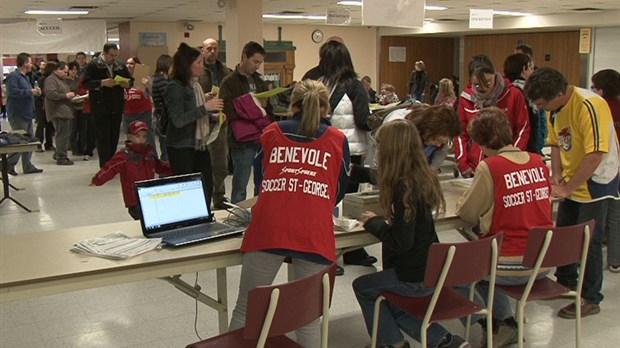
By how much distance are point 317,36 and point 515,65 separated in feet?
39.8

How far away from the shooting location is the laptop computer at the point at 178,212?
2.69m

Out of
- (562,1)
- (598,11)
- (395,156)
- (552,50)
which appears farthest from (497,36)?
(395,156)

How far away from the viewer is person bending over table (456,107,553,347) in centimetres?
294

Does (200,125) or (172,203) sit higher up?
(200,125)

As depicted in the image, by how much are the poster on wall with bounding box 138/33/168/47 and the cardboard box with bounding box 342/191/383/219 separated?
1225cm

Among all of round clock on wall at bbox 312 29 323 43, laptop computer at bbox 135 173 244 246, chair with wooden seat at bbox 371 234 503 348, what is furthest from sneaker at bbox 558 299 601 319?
round clock on wall at bbox 312 29 323 43

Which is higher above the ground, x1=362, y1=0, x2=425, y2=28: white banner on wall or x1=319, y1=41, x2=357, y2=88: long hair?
x1=362, y1=0, x2=425, y2=28: white banner on wall

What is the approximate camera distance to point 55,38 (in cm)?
1467

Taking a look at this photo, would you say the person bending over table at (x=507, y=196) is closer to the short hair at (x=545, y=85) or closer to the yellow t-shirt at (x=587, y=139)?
the short hair at (x=545, y=85)

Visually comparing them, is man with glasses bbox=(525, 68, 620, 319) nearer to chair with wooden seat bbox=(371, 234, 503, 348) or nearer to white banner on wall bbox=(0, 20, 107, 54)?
chair with wooden seat bbox=(371, 234, 503, 348)

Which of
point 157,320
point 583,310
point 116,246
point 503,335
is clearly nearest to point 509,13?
point 583,310

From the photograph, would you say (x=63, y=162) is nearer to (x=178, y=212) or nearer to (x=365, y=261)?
(x=365, y=261)

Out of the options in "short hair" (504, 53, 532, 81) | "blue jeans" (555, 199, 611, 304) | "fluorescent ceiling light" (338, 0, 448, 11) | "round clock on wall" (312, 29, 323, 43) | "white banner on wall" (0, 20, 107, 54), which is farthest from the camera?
"round clock on wall" (312, 29, 323, 43)

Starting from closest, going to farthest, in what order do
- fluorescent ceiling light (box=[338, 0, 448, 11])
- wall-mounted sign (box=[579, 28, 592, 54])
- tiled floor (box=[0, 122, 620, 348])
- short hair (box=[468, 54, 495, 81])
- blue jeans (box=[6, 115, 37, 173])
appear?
tiled floor (box=[0, 122, 620, 348]) → short hair (box=[468, 54, 495, 81]) → blue jeans (box=[6, 115, 37, 173]) → fluorescent ceiling light (box=[338, 0, 448, 11]) → wall-mounted sign (box=[579, 28, 592, 54])
